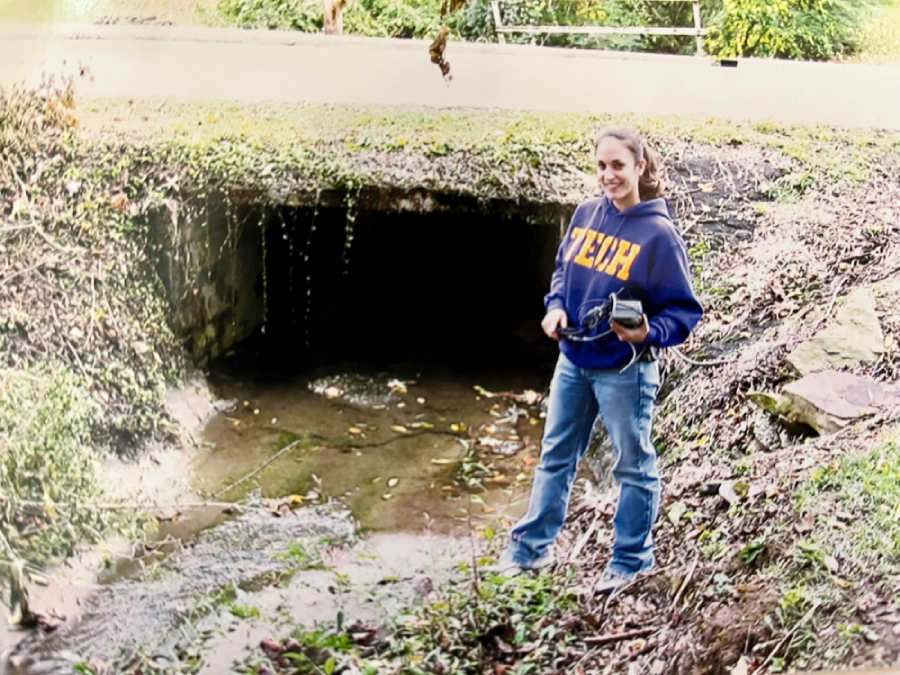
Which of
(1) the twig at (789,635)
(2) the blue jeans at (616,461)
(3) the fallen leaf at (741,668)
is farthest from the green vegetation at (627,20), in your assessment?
(3) the fallen leaf at (741,668)

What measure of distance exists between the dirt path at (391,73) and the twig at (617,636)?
136 centimetres

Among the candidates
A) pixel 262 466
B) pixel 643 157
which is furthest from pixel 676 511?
pixel 262 466

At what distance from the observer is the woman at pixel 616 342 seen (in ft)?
5.78

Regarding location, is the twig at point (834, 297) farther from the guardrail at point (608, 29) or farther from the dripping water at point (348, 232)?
the dripping water at point (348, 232)

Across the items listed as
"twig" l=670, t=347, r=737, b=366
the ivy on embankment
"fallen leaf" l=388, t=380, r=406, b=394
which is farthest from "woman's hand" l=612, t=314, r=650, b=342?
"fallen leaf" l=388, t=380, r=406, b=394

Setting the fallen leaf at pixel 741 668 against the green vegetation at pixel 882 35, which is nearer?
the fallen leaf at pixel 741 668

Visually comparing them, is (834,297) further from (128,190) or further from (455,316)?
(128,190)

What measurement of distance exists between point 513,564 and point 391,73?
1318 millimetres

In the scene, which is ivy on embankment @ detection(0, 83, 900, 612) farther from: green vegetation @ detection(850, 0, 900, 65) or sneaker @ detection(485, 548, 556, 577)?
sneaker @ detection(485, 548, 556, 577)

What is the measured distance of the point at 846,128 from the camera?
6.48ft

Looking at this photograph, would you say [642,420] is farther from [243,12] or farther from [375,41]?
[243,12]

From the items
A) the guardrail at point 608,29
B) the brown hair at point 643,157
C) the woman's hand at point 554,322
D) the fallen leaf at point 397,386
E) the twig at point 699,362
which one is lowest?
the fallen leaf at point 397,386

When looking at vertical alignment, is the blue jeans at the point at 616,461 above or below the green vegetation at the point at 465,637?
above

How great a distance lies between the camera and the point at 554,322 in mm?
1838
